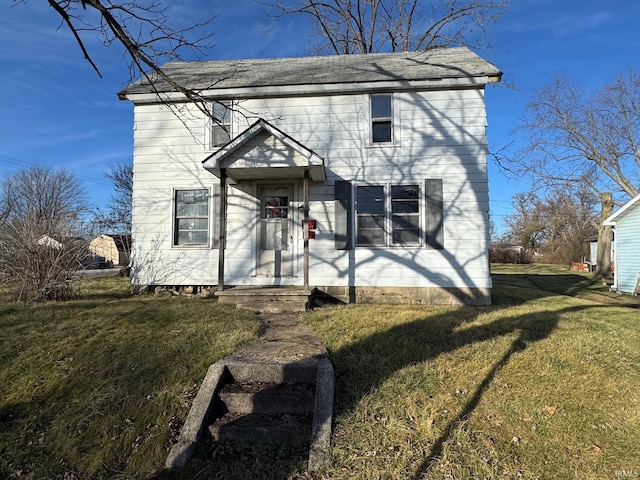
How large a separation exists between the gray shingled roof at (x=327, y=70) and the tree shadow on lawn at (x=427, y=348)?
17.8 ft

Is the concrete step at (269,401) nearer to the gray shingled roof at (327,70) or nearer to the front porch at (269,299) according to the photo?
the front porch at (269,299)

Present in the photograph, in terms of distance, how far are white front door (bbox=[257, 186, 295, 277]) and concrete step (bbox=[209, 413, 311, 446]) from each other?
5.35 meters

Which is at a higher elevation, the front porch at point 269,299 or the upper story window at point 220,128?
the upper story window at point 220,128

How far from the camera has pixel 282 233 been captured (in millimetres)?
8688

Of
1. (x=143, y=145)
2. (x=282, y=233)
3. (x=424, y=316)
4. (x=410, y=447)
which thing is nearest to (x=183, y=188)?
(x=143, y=145)

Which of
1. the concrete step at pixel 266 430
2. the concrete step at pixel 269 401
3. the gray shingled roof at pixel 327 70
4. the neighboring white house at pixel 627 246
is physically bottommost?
the concrete step at pixel 266 430

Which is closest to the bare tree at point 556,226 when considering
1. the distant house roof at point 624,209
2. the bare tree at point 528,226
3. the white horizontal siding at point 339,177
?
the bare tree at point 528,226

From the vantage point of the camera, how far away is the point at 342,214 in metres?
8.33

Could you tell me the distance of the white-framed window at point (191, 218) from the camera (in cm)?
881

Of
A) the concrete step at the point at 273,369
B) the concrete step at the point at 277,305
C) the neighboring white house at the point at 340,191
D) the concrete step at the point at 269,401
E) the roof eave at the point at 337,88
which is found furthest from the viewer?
the neighboring white house at the point at 340,191

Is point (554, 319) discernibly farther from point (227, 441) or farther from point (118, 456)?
point (118, 456)

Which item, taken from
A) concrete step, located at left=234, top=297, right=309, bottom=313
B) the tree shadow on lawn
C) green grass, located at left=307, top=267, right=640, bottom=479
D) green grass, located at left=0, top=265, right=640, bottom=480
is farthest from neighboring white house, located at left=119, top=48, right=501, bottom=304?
green grass, located at left=307, top=267, right=640, bottom=479

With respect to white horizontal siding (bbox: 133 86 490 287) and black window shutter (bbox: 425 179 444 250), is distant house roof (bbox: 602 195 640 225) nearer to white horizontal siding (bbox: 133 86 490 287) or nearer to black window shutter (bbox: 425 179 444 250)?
white horizontal siding (bbox: 133 86 490 287)

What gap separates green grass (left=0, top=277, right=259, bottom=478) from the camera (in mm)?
3064
